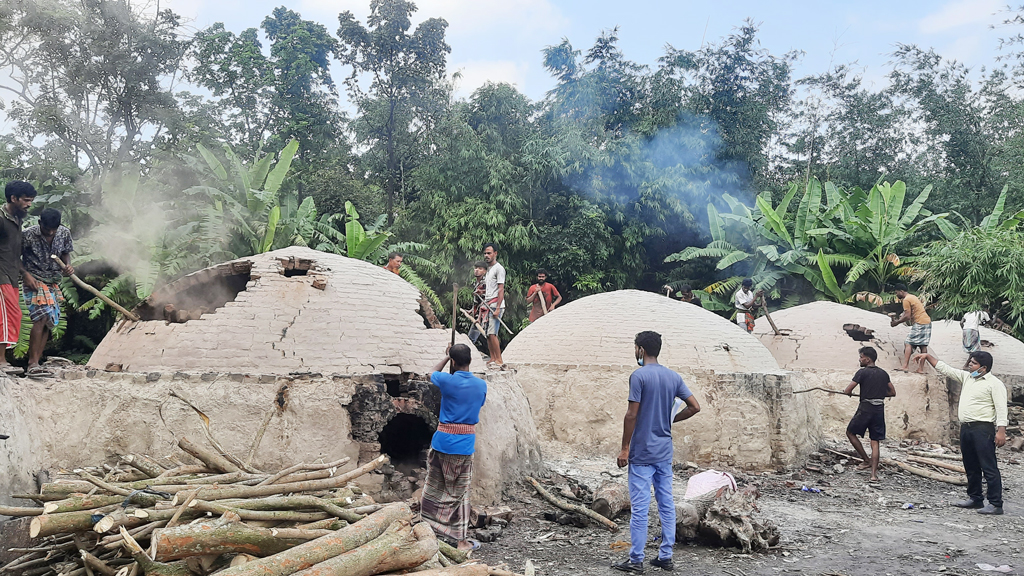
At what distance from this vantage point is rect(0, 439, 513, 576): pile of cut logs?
12.6ft

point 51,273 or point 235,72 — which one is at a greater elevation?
point 235,72

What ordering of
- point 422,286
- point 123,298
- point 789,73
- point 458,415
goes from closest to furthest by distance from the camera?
point 458,415 < point 123,298 < point 422,286 < point 789,73

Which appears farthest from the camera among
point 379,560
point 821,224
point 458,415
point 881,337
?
point 821,224

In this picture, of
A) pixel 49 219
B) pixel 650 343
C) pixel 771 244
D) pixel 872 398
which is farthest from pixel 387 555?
pixel 771 244

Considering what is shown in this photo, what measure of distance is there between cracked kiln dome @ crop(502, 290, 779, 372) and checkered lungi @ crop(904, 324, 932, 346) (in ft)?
10.7

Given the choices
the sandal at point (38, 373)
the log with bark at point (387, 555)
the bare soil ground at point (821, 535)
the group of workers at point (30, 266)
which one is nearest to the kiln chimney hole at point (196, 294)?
the group of workers at point (30, 266)

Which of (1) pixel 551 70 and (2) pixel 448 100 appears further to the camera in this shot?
(2) pixel 448 100

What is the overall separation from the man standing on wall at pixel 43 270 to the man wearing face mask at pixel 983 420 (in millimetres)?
8779

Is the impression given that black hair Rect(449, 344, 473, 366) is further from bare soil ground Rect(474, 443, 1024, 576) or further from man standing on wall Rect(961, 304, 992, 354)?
man standing on wall Rect(961, 304, 992, 354)

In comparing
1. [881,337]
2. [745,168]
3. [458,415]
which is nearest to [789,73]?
[745,168]

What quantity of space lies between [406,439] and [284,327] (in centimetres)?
173

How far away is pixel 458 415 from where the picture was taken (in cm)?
573

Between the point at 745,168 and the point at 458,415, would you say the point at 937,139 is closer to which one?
the point at 745,168

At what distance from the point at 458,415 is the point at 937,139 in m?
24.5
